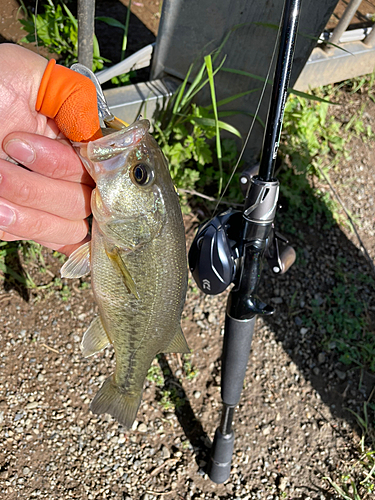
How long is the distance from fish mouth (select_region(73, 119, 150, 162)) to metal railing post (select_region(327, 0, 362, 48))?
3393 mm

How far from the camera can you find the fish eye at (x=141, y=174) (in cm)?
150

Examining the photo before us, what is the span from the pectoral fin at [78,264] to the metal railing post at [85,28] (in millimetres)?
1425

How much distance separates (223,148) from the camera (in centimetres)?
364

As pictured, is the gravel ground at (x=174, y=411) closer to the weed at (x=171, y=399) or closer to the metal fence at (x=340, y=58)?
the weed at (x=171, y=399)

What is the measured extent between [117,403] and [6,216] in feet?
3.04

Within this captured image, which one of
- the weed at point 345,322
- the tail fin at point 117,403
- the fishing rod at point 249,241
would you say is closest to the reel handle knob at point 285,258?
the fishing rod at point 249,241

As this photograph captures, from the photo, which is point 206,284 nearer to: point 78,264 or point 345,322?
point 78,264

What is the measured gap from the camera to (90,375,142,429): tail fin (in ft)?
6.51

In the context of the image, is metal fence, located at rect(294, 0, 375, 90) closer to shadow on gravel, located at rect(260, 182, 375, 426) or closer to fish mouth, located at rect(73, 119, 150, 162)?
shadow on gravel, located at rect(260, 182, 375, 426)

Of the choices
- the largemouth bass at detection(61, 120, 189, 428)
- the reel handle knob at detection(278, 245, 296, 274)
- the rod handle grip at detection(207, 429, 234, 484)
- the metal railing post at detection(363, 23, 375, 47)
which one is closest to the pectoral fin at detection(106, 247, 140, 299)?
the largemouth bass at detection(61, 120, 189, 428)

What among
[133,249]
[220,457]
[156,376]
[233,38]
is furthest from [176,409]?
[233,38]

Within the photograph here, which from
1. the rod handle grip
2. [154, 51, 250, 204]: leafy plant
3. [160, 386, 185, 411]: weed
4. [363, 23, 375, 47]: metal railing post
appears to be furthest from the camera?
[363, 23, 375, 47]: metal railing post

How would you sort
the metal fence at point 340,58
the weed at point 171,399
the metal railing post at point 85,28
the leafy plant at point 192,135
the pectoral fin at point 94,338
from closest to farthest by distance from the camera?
the pectoral fin at point 94,338 → the metal railing post at point 85,28 → the weed at point 171,399 → the leafy plant at point 192,135 → the metal fence at point 340,58

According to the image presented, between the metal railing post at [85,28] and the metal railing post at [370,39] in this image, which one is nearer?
the metal railing post at [85,28]
